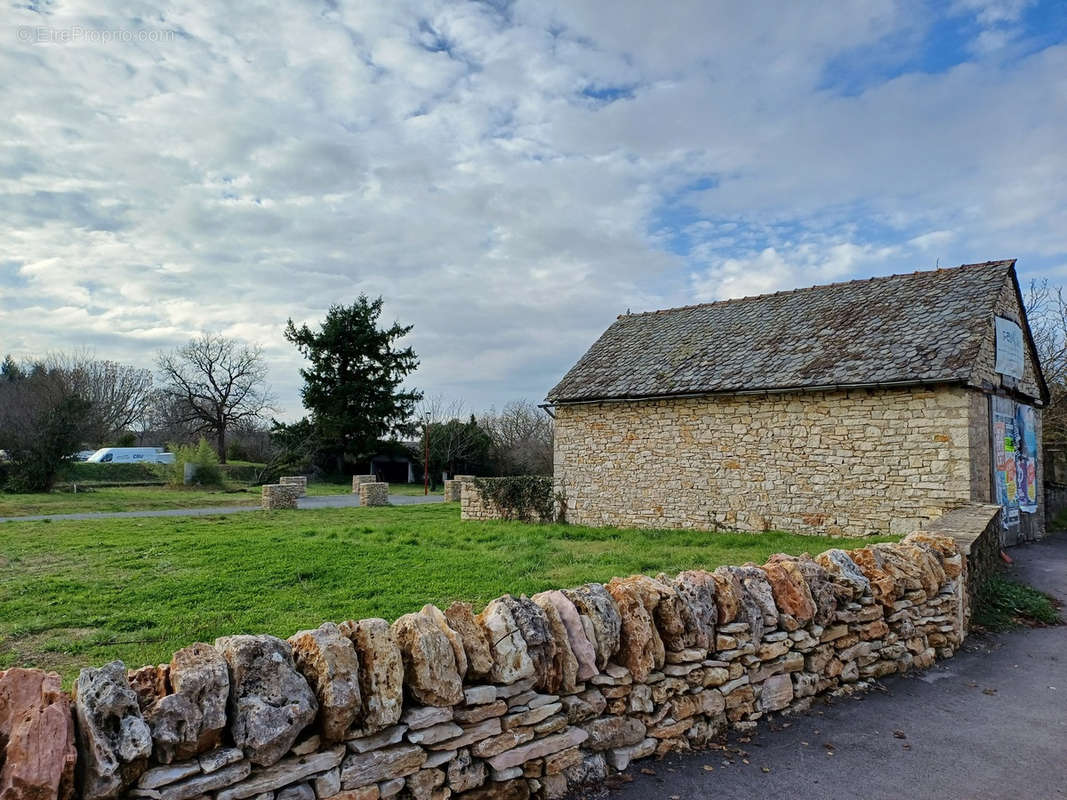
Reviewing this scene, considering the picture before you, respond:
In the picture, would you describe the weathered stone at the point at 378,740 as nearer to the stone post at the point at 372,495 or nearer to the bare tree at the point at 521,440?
the stone post at the point at 372,495

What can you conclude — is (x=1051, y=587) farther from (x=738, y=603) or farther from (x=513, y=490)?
(x=513, y=490)

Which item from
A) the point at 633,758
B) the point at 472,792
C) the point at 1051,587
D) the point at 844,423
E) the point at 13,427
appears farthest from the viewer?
the point at 13,427

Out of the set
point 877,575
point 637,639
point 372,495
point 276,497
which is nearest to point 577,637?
point 637,639

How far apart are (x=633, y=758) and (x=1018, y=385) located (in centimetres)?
1444

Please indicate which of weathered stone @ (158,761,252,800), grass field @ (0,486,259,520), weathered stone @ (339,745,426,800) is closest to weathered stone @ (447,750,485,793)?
weathered stone @ (339,745,426,800)

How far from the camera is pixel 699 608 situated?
4.25 meters

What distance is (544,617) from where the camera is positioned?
363 centimetres

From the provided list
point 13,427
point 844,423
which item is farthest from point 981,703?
point 13,427

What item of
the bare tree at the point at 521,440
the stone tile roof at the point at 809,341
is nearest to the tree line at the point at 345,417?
the bare tree at the point at 521,440

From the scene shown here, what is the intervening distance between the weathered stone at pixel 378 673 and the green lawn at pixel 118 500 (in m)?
19.5

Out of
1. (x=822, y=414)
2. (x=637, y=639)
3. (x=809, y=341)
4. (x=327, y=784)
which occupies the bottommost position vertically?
(x=327, y=784)

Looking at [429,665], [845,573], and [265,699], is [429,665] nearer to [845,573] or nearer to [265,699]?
[265,699]

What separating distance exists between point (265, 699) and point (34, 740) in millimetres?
764

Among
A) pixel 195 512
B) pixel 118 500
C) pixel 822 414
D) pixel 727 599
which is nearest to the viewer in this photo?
pixel 727 599
